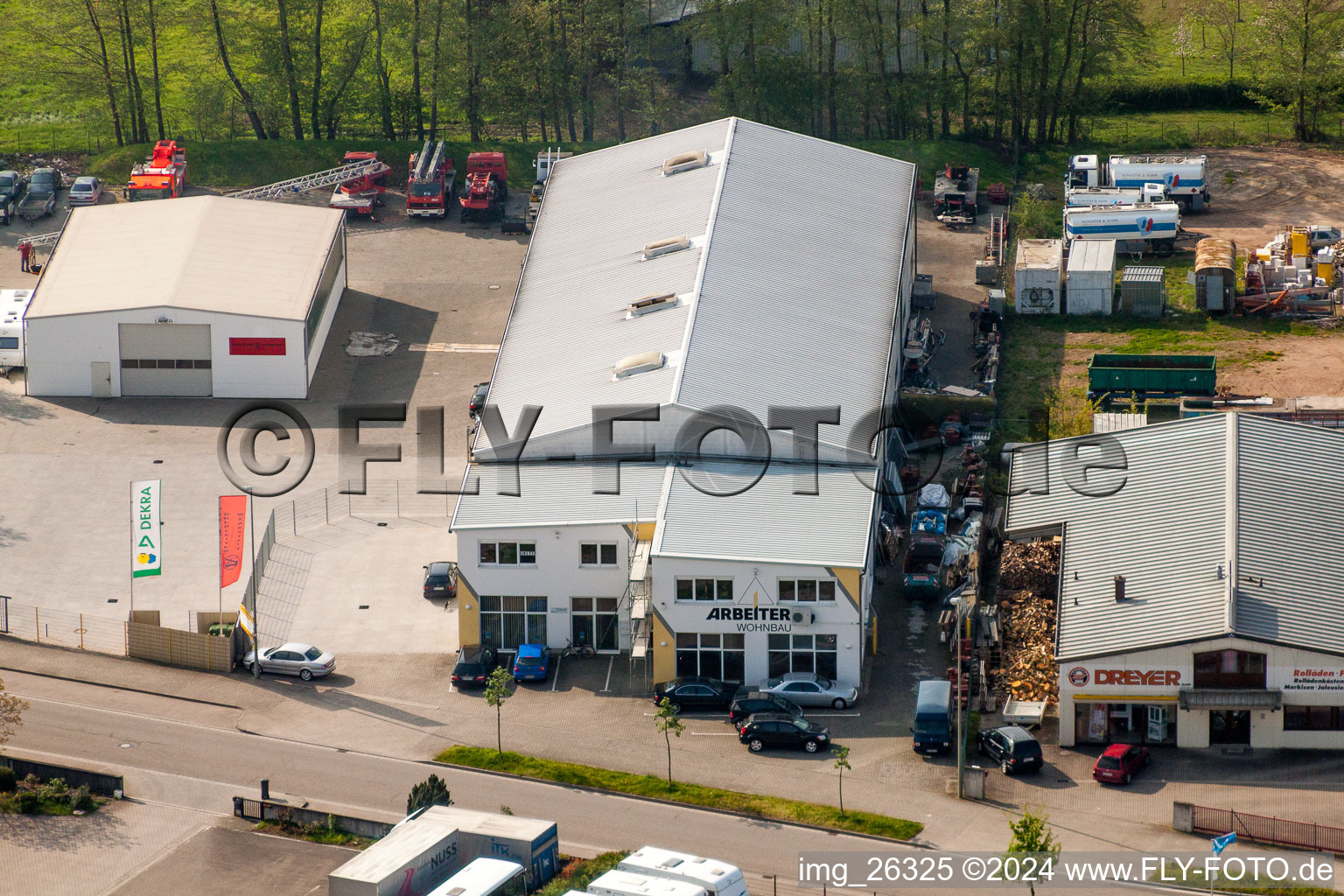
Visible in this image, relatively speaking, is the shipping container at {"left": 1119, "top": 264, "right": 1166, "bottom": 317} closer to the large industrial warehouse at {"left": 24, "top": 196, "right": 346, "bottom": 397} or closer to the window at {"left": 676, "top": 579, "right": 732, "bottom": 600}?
the window at {"left": 676, "top": 579, "right": 732, "bottom": 600}

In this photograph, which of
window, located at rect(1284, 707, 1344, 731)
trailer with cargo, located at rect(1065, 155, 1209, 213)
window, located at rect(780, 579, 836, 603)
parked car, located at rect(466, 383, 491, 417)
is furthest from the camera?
trailer with cargo, located at rect(1065, 155, 1209, 213)

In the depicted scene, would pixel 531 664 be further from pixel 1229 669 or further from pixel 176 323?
pixel 176 323

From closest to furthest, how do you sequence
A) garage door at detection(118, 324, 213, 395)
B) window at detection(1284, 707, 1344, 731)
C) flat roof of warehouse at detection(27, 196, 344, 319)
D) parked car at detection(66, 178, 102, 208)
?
1. window at detection(1284, 707, 1344, 731)
2. garage door at detection(118, 324, 213, 395)
3. flat roof of warehouse at detection(27, 196, 344, 319)
4. parked car at detection(66, 178, 102, 208)

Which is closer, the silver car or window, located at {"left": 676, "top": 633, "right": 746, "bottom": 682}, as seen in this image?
the silver car

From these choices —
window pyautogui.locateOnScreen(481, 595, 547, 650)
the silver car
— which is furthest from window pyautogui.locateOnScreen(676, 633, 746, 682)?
window pyautogui.locateOnScreen(481, 595, 547, 650)

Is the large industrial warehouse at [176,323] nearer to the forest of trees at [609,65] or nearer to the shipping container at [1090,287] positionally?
the forest of trees at [609,65]

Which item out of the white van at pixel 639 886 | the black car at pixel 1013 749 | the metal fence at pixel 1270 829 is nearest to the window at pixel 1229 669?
the black car at pixel 1013 749
